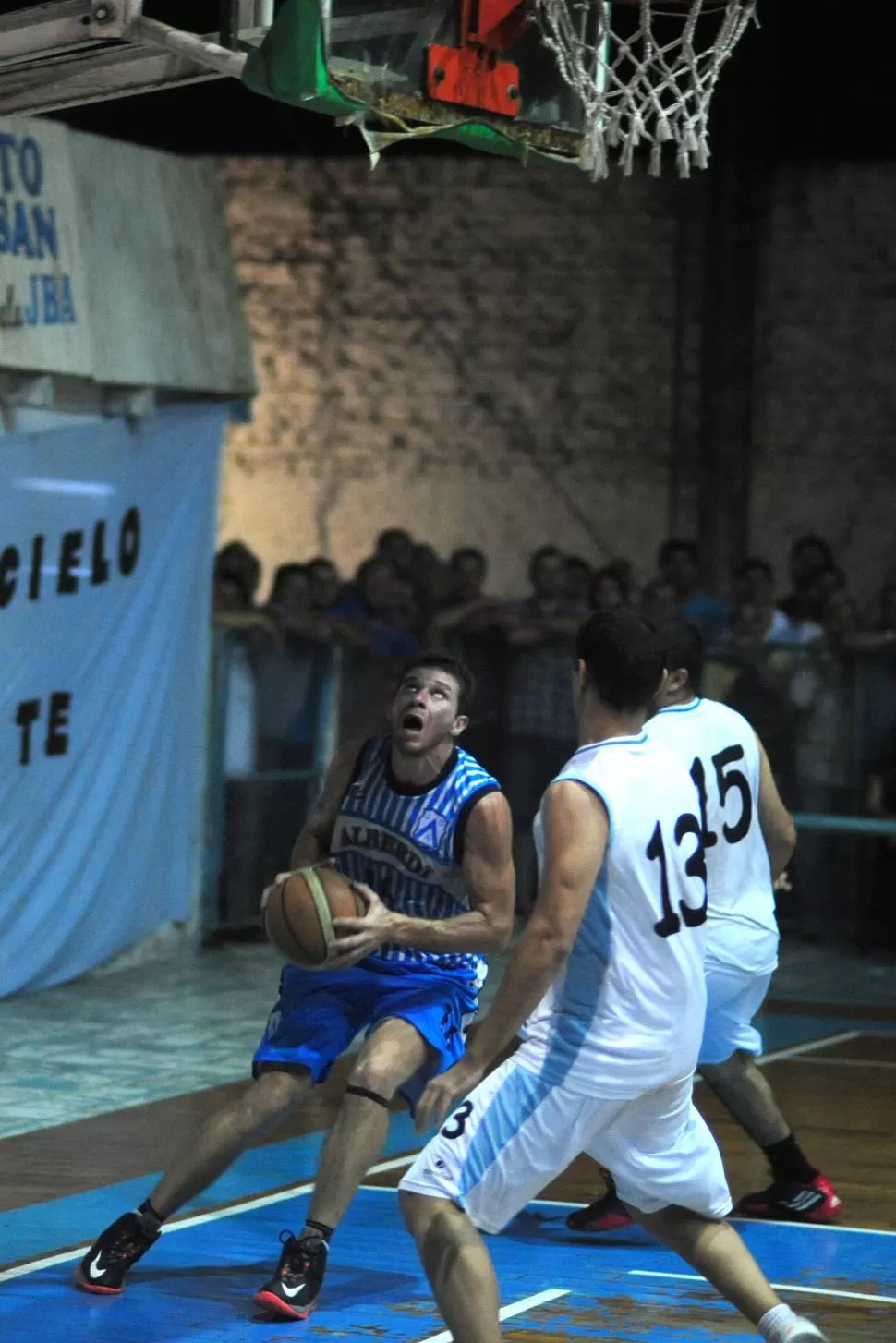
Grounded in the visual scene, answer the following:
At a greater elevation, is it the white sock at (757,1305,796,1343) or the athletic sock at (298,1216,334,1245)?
the white sock at (757,1305,796,1343)

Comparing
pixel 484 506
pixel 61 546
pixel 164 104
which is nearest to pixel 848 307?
pixel 484 506

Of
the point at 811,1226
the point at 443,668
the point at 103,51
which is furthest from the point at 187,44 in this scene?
the point at 811,1226

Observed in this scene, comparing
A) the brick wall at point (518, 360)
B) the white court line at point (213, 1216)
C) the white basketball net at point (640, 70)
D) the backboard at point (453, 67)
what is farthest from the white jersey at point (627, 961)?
the brick wall at point (518, 360)

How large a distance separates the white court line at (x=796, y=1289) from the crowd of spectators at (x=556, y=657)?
730cm

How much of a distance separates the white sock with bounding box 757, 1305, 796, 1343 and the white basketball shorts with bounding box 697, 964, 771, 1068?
2.14 m

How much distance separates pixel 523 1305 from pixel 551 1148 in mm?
1375

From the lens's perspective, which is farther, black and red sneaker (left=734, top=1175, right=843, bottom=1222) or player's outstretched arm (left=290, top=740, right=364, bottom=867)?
black and red sneaker (left=734, top=1175, right=843, bottom=1222)

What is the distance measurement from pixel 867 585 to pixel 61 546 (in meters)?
7.81

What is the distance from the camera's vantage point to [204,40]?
27.0 feet

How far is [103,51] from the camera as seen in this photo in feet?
27.9

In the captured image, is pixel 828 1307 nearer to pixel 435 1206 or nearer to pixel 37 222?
pixel 435 1206

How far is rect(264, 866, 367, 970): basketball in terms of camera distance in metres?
6.48

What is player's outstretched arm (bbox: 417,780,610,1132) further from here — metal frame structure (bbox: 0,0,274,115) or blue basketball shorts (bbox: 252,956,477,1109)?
metal frame structure (bbox: 0,0,274,115)

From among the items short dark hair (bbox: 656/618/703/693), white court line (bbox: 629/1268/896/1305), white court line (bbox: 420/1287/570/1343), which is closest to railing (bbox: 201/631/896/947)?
Result: short dark hair (bbox: 656/618/703/693)
